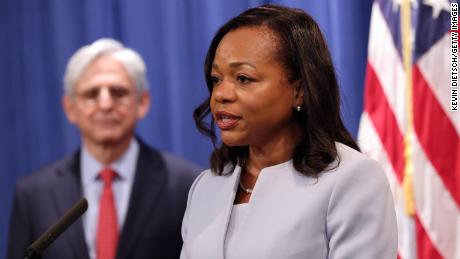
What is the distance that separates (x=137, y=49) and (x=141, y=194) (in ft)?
1.87

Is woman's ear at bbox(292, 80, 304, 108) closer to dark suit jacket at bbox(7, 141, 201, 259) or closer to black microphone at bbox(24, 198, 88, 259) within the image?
black microphone at bbox(24, 198, 88, 259)

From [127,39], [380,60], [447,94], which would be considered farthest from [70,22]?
[447,94]

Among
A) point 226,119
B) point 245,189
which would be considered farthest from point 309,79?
point 245,189

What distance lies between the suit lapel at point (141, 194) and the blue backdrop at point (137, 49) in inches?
5.6

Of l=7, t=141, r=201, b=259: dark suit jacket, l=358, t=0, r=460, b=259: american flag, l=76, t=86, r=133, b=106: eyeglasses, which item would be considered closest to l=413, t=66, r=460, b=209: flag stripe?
l=358, t=0, r=460, b=259: american flag

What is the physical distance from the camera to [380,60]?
2.43 meters

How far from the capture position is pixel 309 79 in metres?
1.50

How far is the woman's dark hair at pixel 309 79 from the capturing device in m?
1.50

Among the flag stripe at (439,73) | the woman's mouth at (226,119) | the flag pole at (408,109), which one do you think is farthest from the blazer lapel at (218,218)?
the flag stripe at (439,73)

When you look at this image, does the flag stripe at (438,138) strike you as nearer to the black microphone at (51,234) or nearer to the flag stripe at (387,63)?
the flag stripe at (387,63)

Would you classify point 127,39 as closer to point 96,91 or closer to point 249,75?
point 96,91

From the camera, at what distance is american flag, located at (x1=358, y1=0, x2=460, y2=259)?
93.6 inches

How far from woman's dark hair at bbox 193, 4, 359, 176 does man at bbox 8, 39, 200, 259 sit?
3.33ft

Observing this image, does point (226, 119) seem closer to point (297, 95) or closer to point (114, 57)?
point (297, 95)
